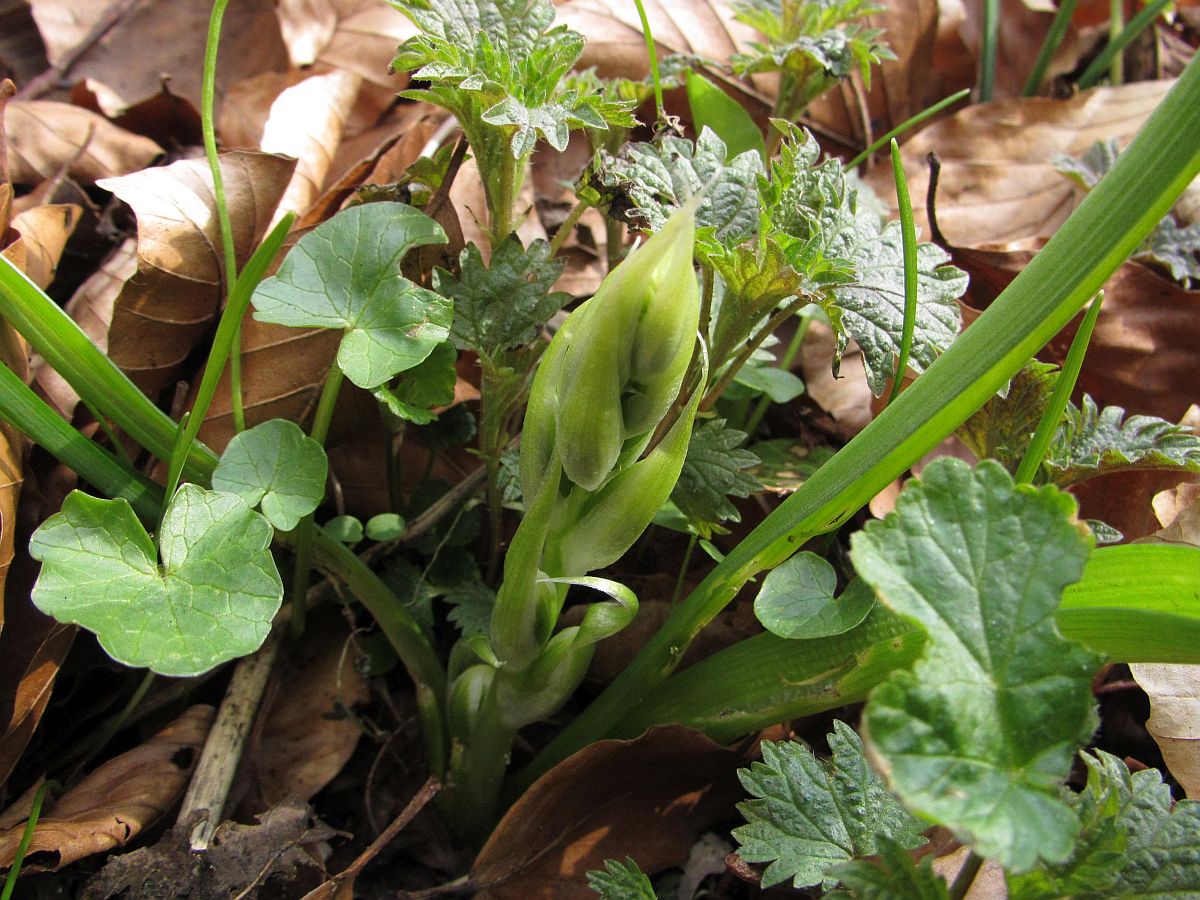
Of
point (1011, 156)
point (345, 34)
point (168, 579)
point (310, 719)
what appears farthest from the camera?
point (345, 34)

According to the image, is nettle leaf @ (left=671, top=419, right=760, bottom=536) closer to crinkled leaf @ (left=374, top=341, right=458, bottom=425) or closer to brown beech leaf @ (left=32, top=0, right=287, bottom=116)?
crinkled leaf @ (left=374, top=341, right=458, bottom=425)

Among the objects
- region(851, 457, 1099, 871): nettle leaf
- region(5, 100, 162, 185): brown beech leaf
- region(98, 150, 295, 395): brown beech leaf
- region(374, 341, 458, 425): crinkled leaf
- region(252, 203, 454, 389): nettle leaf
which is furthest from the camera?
region(5, 100, 162, 185): brown beech leaf

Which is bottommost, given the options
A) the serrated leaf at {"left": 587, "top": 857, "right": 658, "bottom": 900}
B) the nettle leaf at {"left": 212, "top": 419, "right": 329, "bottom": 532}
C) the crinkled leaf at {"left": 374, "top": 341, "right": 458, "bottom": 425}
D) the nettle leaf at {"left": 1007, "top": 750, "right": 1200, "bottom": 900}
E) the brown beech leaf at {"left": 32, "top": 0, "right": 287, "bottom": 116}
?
the serrated leaf at {"left": 587, "top": 857, "right": 658, "bottom": 900}

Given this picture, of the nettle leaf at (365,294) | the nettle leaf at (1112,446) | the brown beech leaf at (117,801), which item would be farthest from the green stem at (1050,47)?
the brown beech leaf at (117,801)

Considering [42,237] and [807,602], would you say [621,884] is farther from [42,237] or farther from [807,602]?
[42,237]

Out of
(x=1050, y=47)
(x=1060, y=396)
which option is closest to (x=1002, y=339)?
(x=1060, y=396)

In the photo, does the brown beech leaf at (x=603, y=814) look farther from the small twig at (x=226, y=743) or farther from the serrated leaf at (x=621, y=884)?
the small twig at (x=226, y=743)

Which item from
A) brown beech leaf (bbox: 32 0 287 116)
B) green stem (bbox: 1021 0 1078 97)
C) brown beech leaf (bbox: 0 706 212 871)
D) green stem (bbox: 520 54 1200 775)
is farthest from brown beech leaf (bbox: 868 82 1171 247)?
brown beech leaf (bbox: 0 706 212 871)
